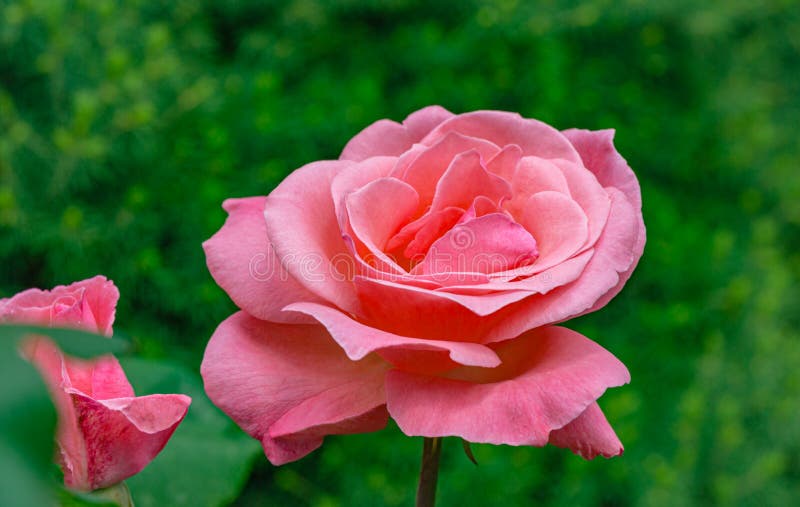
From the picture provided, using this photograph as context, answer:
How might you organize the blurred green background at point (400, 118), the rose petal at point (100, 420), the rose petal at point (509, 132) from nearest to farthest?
the rose petal at point (100, 420)
the rose petal at point (509, 132)
the blurred green background at point (400, 118)

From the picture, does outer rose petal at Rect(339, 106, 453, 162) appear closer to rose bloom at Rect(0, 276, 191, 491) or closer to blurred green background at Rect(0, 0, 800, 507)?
rose bloom at Rect(0, 276, 191, 491)

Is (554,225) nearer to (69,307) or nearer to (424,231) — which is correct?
(424,231)

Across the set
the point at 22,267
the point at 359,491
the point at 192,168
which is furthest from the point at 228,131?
the point at 359,491

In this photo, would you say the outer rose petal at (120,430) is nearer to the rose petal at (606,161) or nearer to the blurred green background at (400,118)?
the rose petal at (606,161)

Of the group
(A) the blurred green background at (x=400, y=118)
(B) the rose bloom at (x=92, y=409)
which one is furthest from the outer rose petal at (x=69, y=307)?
(A) the blurred green background at (x=400, y=118)

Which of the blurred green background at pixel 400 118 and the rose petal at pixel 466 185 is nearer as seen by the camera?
the rose petal at pixel 466 185

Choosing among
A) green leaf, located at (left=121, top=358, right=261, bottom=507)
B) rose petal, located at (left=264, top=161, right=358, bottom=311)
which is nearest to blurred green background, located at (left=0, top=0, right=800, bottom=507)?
green leaf, located at (left=121, top=358, right=261, bottom=507)
